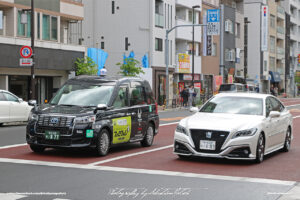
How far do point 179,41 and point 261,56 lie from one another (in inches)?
1244

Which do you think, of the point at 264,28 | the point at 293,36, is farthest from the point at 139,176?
the point at 293,36

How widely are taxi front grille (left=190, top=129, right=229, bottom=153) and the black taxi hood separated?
2418mm

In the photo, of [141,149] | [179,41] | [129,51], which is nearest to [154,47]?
[129,51]

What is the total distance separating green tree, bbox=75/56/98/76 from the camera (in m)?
39.0

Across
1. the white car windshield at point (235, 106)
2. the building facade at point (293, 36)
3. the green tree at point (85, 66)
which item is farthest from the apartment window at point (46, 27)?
the building facade at point (293, 36)

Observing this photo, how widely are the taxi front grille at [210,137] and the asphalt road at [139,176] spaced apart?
340mm

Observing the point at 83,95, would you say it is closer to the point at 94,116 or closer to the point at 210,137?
the point at 94,116

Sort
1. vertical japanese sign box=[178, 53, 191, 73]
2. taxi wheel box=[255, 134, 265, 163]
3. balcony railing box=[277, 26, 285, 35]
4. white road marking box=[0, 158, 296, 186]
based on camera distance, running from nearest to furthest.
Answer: white road marking box=[0, 158, 296, 186]
taxi wheel box=[255, 134, 265, 163]
vertical japanese sign box=[178, 53, 191, 73]
balcony railing box=[277, 26, 285, 35]

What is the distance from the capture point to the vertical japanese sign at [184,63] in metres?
57.2

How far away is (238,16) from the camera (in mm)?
78938

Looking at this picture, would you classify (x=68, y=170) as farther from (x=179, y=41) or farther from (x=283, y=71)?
(x=283, y=71)

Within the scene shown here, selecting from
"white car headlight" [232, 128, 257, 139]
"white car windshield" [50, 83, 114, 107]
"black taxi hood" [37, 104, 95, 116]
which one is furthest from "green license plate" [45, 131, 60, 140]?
"white car headlight" [232, 128, 257, 139]

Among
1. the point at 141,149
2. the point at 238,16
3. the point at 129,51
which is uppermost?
the point at 238,16

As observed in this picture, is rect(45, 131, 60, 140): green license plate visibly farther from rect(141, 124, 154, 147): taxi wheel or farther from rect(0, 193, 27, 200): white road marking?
rect(0, 193, 27, 200): white road marking
